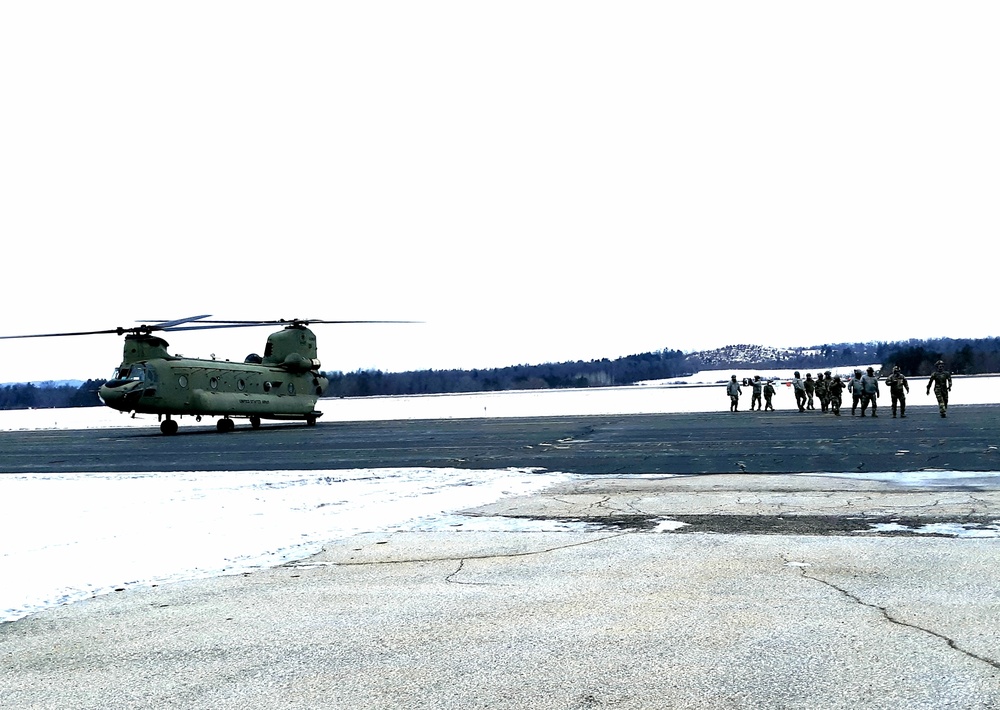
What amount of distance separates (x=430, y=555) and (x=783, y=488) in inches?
266

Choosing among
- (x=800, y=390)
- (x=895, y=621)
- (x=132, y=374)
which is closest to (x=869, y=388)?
(x=800, y=390)

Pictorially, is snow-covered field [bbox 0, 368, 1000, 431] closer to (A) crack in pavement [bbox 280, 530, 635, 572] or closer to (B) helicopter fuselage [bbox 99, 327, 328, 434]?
(B) helicopter fuselage [bbox 99, 327, 328, 434]

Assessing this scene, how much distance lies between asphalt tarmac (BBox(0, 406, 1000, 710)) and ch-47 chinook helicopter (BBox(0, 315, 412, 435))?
2714 centimetres

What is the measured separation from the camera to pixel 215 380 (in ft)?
126

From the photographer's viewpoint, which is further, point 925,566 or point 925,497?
point 925,497

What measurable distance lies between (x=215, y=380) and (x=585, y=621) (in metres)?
34.4

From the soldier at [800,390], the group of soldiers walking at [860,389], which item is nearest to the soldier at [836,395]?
the group of soldiers walking at [860,389]

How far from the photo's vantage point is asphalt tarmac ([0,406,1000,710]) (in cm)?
470

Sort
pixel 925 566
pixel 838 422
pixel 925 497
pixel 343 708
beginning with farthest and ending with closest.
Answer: pixel 838 422
pixel 925 497
pixel 925 566
pixel 343 708

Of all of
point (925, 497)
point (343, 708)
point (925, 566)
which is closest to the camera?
point (343, 708)

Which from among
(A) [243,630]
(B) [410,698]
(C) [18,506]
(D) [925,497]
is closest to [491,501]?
(D) [925,497]

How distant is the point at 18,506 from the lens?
1373 centimetres

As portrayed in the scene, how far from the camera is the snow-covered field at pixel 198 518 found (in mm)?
8312

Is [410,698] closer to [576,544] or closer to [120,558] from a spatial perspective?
[576,544]
